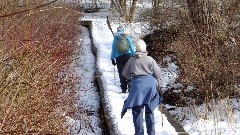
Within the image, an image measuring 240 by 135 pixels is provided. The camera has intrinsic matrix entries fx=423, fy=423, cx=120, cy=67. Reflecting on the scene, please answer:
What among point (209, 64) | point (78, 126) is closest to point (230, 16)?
point (209, 64)

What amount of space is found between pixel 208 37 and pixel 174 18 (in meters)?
5.31

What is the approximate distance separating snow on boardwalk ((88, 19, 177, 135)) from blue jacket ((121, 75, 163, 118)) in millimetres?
530

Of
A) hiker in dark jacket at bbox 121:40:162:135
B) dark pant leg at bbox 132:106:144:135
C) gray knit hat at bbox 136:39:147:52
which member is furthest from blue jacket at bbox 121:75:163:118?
gray knit hat at bbox 136:39:147:52

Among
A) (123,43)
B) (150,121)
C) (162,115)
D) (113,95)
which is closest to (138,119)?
(150,121)

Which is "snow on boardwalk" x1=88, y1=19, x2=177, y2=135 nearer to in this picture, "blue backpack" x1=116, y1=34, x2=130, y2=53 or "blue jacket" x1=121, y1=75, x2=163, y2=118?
"blue jacket" x1=121, y1=75, x2=163, y2=118

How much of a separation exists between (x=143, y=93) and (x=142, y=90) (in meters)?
0.05

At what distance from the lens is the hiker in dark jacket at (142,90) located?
6.23 meters

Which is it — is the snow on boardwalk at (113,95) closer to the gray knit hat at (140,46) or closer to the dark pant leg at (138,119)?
the dark pant leg at (138,119)

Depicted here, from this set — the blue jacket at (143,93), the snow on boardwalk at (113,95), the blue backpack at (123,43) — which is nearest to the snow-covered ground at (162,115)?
the snow on boardwalk at (113,95)

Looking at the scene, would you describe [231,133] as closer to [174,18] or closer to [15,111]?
[15,111]

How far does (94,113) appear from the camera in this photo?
893 centimetres

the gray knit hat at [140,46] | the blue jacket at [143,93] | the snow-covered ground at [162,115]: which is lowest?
the snow-covered ground at [162,115]

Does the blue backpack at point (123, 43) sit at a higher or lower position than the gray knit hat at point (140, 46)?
lower

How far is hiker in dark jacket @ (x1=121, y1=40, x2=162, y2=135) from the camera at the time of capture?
245 inches
